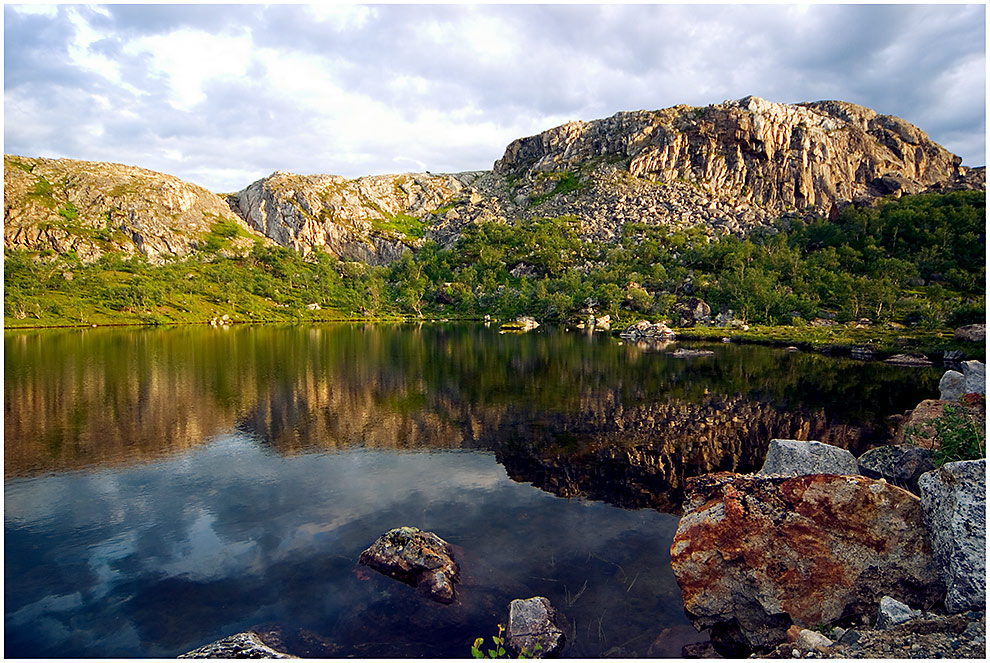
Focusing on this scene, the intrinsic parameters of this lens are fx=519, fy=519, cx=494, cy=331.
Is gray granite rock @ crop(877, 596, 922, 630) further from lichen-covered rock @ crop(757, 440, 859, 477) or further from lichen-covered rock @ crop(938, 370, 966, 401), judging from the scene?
lichen-covered rock @ crop(938, 370, 966, 401)

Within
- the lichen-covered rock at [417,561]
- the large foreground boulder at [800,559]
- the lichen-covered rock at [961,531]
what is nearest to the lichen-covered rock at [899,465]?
the large foreground boulder at [800,559]

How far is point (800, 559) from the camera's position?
16.2 meters

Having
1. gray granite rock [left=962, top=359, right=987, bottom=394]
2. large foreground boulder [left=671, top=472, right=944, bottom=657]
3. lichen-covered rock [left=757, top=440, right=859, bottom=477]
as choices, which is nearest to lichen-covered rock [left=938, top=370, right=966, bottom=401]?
gray granite rock [left=962, top=359, right=987, bottom=394]

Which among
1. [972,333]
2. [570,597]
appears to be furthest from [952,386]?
[972,333]

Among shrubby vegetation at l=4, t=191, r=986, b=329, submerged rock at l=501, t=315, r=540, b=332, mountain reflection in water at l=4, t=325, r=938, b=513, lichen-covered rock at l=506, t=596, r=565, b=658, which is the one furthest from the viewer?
submerged rock at l=501, t=315, r=540, b=332

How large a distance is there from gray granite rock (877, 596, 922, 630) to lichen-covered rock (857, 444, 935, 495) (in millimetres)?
12268

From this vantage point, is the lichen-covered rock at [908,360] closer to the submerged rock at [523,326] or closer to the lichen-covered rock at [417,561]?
the lichen-covered rock at [417,561]

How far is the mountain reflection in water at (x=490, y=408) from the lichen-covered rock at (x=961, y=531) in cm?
1188

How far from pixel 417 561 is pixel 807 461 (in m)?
17.2

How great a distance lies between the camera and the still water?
1761 centimetres

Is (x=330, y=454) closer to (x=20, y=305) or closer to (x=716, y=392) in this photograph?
(x=716, y=392)

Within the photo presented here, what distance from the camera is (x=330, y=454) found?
34250mm

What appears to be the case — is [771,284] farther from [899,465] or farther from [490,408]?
[899,465]

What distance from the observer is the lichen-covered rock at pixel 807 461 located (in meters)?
22.4
